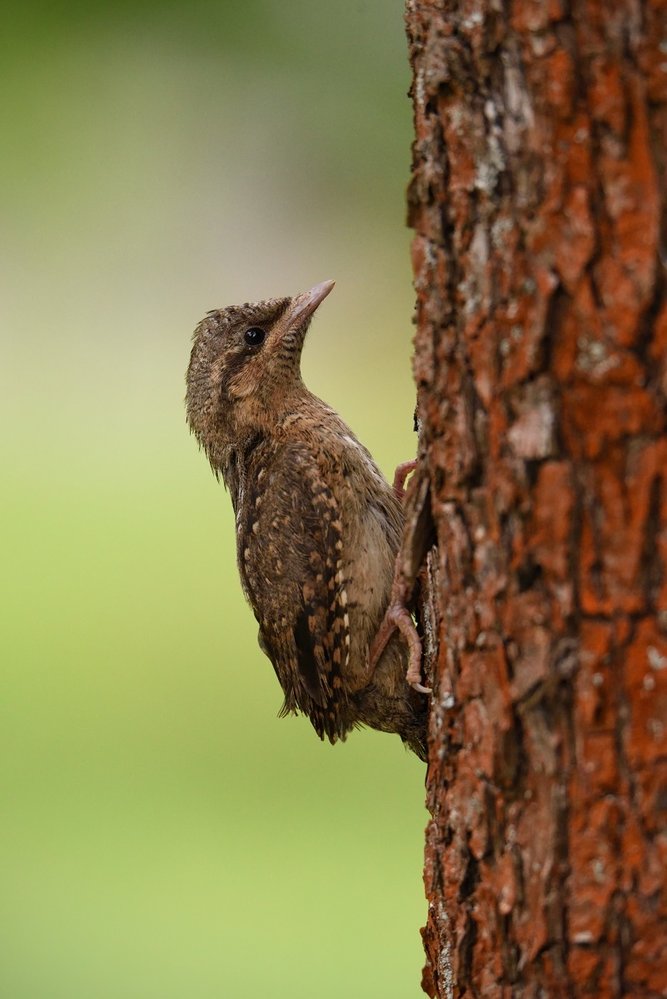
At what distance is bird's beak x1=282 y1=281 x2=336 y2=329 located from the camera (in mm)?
2967

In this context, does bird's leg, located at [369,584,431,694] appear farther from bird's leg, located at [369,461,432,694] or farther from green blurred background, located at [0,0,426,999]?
green blurred background, located at [0,0,426,999]

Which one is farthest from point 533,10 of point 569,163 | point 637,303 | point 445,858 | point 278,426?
point 278,426

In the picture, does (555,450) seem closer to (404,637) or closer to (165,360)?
(404,637)

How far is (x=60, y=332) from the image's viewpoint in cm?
694

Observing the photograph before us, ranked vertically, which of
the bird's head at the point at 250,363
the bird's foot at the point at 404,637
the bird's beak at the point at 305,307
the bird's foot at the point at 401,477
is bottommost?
the bird's foot at the point at 404,637

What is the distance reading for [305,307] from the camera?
9.72 feet

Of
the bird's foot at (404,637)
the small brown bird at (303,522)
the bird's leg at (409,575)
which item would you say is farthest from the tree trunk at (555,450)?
the small brown bird at (303,522)

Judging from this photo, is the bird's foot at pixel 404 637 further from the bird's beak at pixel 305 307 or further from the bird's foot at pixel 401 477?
the bird's beak at pixel 305 307

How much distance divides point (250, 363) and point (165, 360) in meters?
3.95

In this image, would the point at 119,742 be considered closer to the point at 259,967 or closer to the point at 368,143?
the point at 259,967

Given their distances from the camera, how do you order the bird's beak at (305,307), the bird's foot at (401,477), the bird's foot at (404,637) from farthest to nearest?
the bird's beak at (305,307)
the bird's foot at (401,477)
the bird's foot at (404,637)

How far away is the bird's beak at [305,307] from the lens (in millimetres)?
2967

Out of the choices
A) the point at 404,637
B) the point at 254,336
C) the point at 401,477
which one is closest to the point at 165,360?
the point at 254,336

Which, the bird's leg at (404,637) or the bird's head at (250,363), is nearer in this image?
the bird's leg at (404,637)
